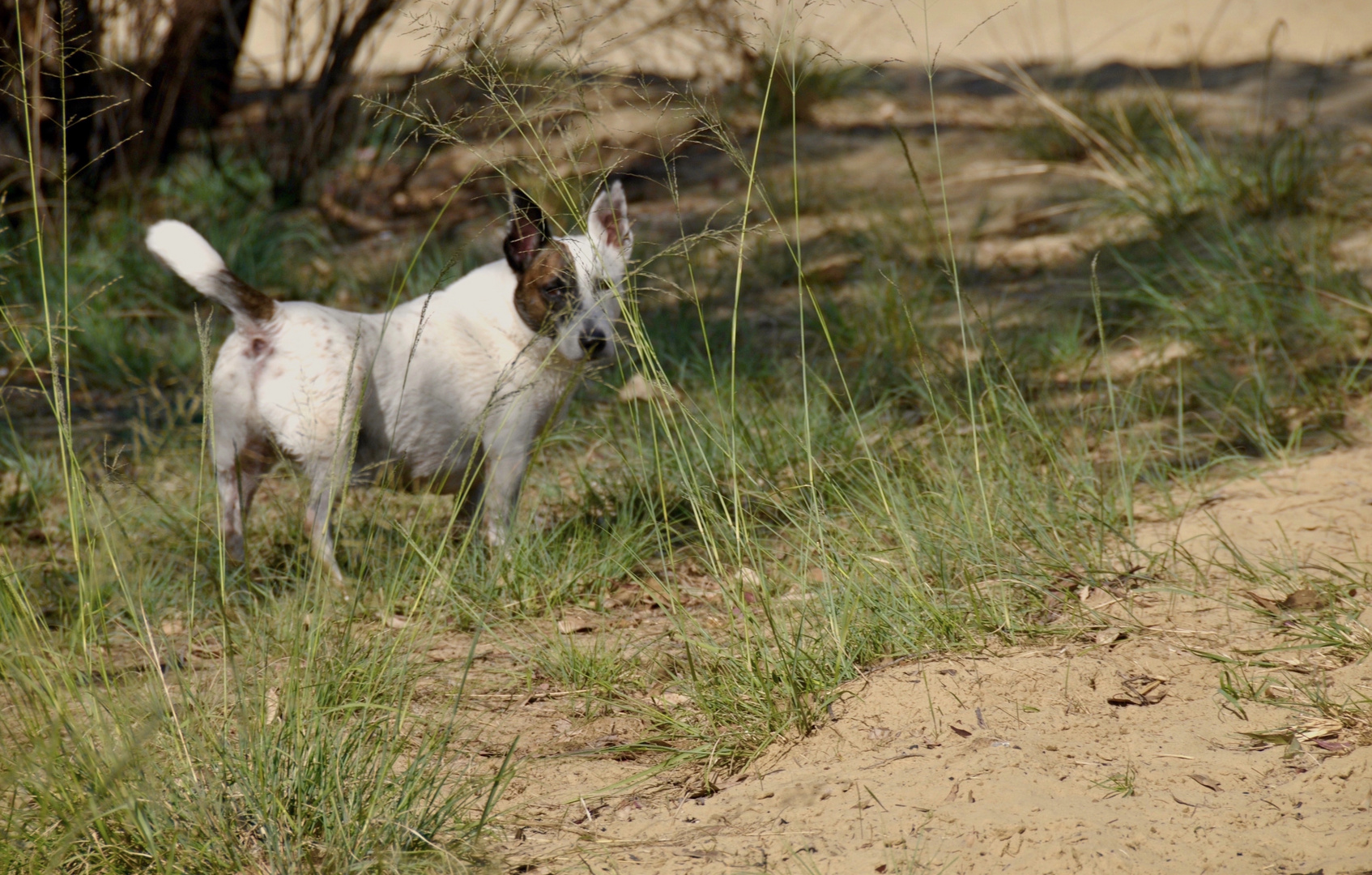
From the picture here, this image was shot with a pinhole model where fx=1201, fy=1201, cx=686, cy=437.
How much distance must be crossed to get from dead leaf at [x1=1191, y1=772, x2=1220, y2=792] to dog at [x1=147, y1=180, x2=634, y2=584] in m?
1.71

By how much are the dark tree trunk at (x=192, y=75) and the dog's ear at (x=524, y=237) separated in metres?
4.56

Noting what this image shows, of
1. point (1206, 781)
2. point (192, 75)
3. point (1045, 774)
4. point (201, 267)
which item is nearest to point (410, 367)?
point (201, 267)

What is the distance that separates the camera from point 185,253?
3.21m

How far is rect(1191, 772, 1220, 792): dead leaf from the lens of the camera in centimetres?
206

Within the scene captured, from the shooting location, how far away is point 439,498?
3.98 m

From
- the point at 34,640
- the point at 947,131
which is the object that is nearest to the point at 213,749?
the point at 34,640

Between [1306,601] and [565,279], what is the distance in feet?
6.32

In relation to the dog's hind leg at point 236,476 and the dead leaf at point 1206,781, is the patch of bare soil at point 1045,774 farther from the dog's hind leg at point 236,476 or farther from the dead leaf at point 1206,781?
the dog's hind leg at point 236,476

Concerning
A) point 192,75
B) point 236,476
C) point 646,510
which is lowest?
point 646,510

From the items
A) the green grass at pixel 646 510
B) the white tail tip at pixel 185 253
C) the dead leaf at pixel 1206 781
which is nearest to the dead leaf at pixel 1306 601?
the green grass at pixel 646 510

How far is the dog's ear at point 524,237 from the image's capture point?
126 inches

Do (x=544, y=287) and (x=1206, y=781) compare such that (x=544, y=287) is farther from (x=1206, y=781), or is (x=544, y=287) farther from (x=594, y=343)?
(x=1206, y=781)

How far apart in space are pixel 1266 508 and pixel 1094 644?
1.15 m

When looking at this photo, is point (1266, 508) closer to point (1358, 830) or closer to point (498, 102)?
point (1358, 830)
